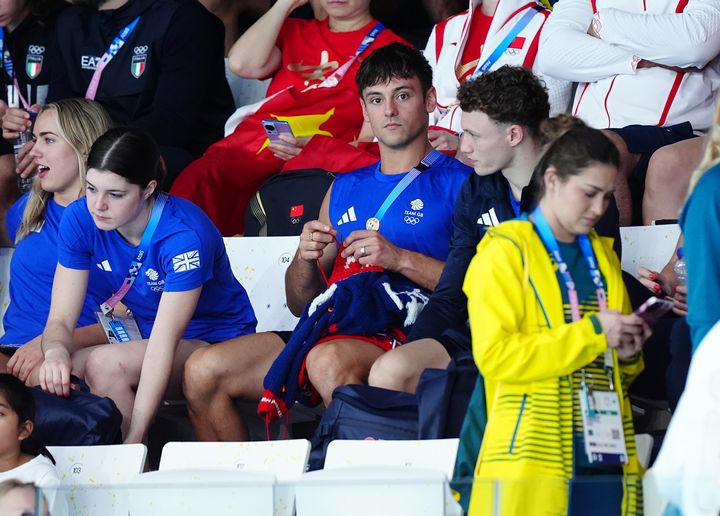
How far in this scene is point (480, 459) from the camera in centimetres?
277

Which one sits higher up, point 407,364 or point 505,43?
point 505,43

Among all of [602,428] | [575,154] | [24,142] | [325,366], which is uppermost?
[575,154]

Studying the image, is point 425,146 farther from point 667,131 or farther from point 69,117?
point 69,117

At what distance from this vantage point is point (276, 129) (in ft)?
16.0

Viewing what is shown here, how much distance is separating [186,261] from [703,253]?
1.79 meters

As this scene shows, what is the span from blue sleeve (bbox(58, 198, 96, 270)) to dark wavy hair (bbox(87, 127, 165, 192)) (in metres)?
0.20

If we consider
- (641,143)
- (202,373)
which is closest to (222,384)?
(202,373)

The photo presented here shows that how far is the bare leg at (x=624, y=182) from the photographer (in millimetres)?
4051

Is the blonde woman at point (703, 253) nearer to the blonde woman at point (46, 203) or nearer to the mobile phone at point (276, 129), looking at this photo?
the blonde woman at point (46, 203)

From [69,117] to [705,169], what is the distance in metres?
2.45

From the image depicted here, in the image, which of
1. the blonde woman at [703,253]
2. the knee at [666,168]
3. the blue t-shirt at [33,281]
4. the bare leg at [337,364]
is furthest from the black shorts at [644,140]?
the blue t-shirt at [33,281]

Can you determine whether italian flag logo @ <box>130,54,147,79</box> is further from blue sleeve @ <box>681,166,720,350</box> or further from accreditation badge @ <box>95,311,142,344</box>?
blue sleeve @ <box>681,166,720,350</box>

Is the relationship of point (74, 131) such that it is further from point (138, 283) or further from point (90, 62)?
point (90, 62)

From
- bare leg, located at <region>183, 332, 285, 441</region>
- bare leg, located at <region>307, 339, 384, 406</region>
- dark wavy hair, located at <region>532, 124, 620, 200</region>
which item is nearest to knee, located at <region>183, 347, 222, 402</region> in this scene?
bare leg, located at <region>183, 332, 285, 441</region>
